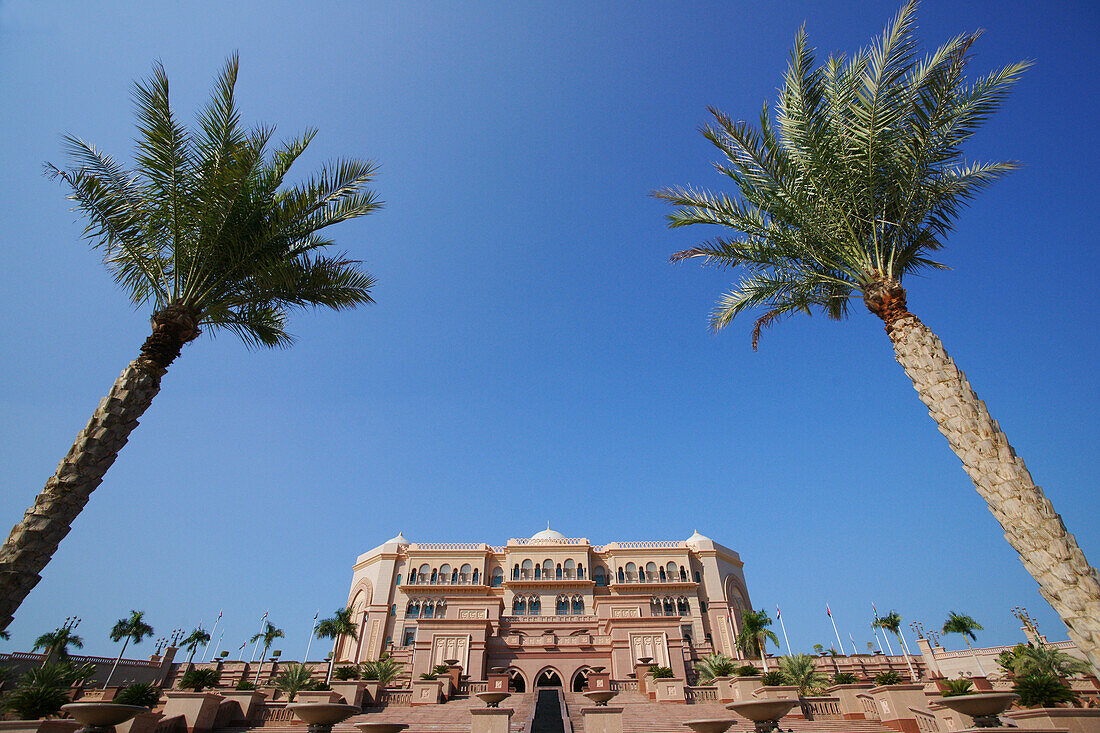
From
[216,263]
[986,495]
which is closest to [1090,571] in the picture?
[986,495]

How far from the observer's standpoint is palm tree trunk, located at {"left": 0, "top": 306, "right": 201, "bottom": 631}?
7867 mm

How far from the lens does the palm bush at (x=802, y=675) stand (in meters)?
19.7

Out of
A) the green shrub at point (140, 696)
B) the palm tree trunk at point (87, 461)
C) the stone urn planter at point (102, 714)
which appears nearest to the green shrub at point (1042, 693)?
the stone urn planter at point (102, 714)

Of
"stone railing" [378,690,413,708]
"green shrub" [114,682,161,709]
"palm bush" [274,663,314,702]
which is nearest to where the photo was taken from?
"green shrub" [114,682,161,709]

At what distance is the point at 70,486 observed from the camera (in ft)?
28.1

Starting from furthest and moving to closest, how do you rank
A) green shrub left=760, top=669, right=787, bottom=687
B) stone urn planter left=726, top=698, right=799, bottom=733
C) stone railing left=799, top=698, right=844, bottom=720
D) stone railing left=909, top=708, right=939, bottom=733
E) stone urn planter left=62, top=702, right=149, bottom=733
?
1. green shrub left=760, top=669, right=787, bottom=687
2. stone railing left=799, top=698, right=844, bottom=720
3. stone railing left=909, top=708, right=939, bottom=733
4. stone urn planter left=726, top=698, right=799, bottom=733
5. stone urn planter left=62, top=702, right=149, bottom=733

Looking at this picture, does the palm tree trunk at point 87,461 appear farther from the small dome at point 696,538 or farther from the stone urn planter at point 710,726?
the small dome at point 696,538

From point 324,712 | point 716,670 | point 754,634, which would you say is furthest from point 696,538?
point 324,712

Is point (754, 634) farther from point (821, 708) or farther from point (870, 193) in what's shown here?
point (870, 193)

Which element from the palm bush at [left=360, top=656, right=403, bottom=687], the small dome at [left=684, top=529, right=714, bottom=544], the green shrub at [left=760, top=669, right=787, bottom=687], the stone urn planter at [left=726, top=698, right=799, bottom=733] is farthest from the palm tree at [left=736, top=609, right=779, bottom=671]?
the stone urn planter at [left=726, top=698, right=799, bottom=733]

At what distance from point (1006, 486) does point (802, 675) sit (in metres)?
16.2

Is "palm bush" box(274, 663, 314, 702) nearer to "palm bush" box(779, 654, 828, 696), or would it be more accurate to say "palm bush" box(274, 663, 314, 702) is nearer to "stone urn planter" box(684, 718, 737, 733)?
"stone urn planter" box(684, 718, 737, 733)

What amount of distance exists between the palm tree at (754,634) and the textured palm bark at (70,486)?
42.4m

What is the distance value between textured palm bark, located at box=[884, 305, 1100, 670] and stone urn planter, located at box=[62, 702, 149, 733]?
1525cm
